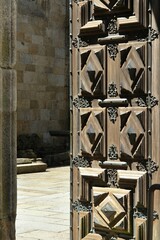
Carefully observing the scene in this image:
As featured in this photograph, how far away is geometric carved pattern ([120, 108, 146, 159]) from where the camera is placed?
4.61m

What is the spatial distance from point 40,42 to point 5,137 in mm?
11933

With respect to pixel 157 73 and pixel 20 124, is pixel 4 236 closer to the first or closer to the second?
pixel 157 73

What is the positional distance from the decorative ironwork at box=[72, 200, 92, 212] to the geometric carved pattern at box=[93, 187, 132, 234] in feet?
0.26

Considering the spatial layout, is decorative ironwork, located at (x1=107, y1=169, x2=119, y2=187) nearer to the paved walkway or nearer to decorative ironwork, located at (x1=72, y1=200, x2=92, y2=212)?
decorative ironwork, located at (x1=72, y1=200, x2=92, y2=212)

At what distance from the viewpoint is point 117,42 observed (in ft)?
15.6

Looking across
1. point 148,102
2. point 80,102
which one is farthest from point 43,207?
point 148,102

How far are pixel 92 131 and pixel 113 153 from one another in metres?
0.27

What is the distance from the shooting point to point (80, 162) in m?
5.00

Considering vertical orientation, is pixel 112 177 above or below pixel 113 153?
below

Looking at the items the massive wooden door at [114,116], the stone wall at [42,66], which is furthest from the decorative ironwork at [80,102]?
the stone wall at [42,66]

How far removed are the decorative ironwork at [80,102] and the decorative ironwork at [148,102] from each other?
51 centimetres

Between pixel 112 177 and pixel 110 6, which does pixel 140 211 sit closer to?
pixel 112 177

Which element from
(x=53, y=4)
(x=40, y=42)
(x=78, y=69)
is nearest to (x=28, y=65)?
(x=40, y=42)

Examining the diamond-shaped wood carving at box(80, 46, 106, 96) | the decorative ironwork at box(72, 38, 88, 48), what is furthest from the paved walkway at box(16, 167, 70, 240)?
the decorative ironwork at box(72, 38, 88, 48)
